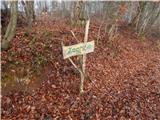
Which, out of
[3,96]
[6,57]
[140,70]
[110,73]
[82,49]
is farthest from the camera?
[140,70]

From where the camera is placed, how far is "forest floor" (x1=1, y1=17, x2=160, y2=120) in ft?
23.9

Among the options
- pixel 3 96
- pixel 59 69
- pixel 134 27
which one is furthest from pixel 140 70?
pixel 134 27

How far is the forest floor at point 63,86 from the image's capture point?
7.30 metres

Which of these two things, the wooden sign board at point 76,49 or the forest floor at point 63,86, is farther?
the wooden sign board at point 76,49

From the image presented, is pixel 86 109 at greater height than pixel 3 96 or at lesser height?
lesser

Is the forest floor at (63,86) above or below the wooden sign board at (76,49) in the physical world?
below

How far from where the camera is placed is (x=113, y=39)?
47.6 feet

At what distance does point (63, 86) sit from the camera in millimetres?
8336

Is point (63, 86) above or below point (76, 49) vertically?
below

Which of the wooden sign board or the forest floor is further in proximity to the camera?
the wooden sign board

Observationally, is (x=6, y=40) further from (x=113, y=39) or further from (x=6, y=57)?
(x=113, y=39)

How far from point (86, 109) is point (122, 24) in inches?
601

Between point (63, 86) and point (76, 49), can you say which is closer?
point (76, 49)

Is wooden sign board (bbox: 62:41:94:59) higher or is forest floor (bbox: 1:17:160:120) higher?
wooden sign board (bbox: 62:41:94:59)
